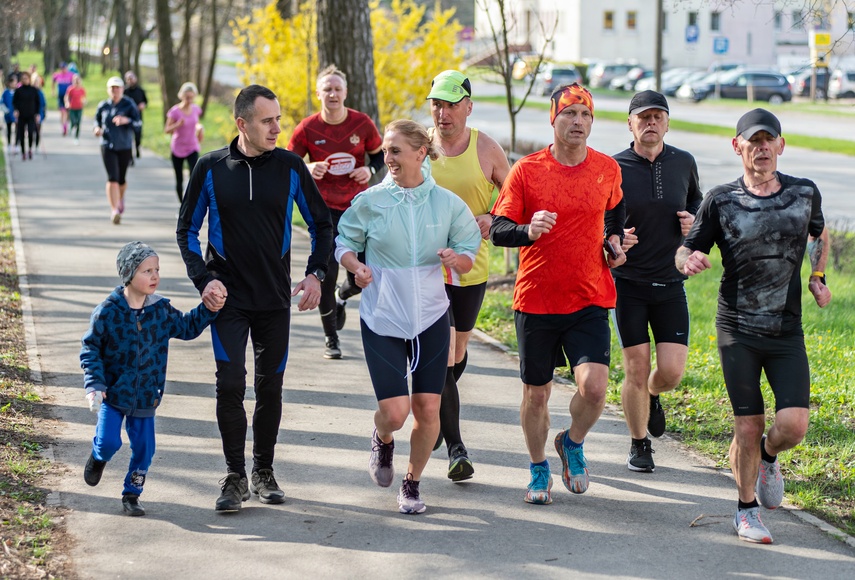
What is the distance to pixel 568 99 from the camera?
5.68 meters

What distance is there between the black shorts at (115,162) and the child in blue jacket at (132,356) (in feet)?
35.7

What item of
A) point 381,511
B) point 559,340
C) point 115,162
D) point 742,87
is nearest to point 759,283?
point 559,340

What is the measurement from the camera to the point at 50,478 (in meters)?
6.20

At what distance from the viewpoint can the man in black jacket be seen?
25938mm

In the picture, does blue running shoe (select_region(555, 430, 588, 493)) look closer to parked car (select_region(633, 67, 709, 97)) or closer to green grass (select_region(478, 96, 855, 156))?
green grass (select_region(478, 96, 855, 156))

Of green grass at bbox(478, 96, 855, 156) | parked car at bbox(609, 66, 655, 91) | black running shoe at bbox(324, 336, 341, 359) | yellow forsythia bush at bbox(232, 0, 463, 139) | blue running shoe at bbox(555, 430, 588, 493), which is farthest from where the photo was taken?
parked car at bbox(609, 66, 655, 91)

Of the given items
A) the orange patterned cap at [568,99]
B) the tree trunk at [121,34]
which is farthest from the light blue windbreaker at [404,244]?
the tree trunk at [121,34]

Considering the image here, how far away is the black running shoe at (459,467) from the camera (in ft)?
20.6

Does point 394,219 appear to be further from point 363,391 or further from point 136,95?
point 136,95

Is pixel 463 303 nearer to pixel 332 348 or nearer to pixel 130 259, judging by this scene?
pixel 130 259

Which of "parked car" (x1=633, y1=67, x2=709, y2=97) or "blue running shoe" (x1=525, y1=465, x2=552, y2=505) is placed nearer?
"blue running shoe" (x1=525, y1=465, x2=552, y2=505)

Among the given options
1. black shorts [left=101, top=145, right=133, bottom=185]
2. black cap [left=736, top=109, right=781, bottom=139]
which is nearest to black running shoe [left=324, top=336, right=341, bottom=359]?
black cap [left=736, top=109, right=781, bottom=139]

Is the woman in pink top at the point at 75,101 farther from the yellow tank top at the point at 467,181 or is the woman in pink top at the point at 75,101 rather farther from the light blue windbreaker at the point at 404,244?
the light blue windbreaker at the point at 404,244

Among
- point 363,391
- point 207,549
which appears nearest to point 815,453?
point 363,391
